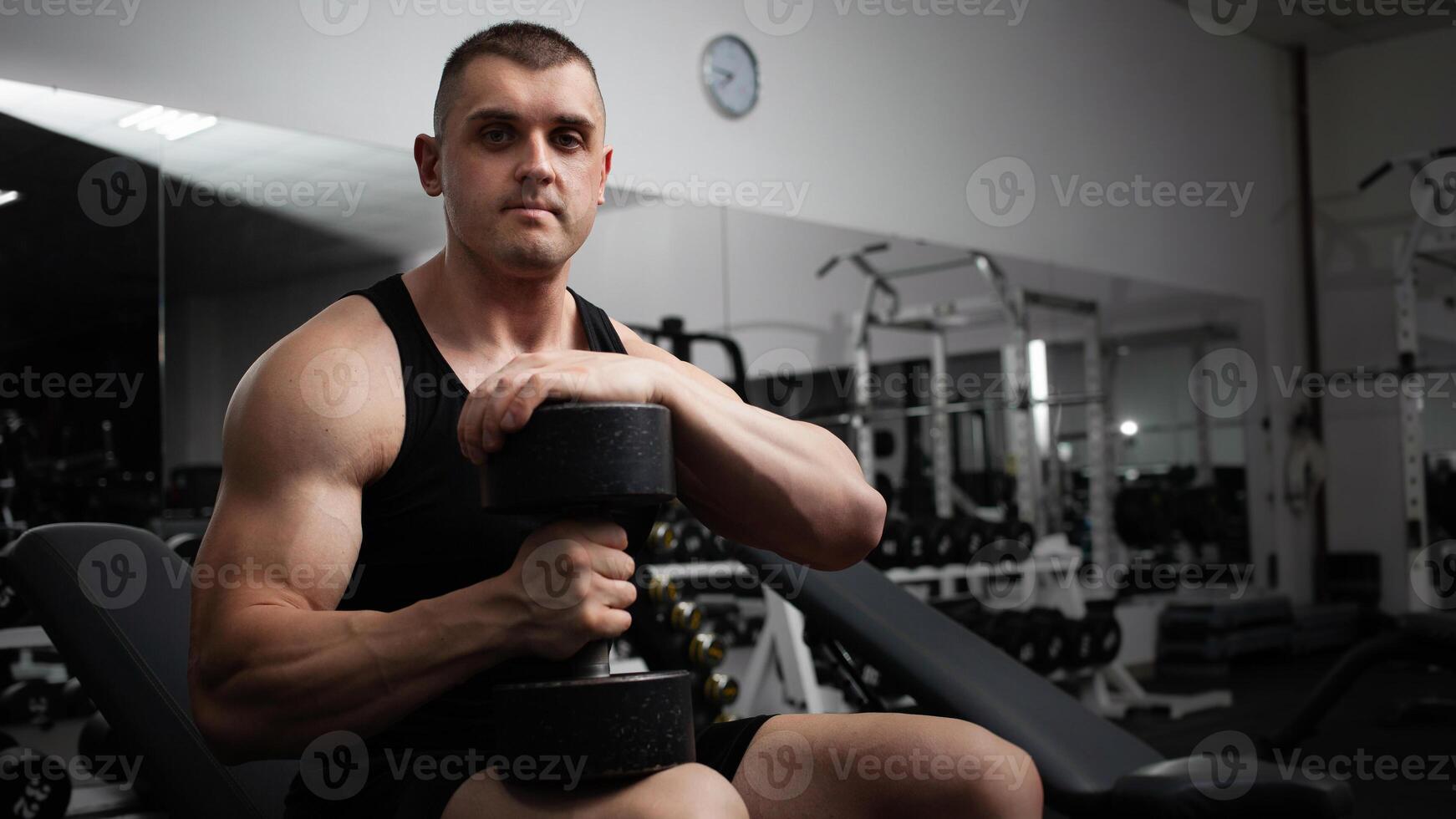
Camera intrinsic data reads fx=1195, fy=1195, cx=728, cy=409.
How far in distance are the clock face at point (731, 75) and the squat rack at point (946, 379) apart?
0.68m

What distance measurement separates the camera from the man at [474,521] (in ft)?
2.80

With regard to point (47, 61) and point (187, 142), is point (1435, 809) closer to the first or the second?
point (187, 142)

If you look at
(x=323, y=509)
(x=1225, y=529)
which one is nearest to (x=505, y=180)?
(x=323, y=509)

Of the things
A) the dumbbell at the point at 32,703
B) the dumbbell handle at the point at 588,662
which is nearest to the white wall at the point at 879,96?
the dumbbell at the point at 32,703

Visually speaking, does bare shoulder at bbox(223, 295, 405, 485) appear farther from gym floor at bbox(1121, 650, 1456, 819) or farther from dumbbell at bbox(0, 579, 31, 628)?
gym floor at bbox(1121, 650, 1456, 819)

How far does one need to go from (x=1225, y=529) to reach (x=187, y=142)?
5.37m

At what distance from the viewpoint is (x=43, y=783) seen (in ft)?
7.08

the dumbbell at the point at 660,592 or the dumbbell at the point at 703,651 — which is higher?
the dumbbell at the point at 660,592

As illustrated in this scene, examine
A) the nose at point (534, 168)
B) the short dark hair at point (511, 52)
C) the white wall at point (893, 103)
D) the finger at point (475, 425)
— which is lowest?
the finger at point (475, 425)

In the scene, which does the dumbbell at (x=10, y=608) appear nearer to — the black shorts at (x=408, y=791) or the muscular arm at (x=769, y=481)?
the black shorts at (x=408, y=791)

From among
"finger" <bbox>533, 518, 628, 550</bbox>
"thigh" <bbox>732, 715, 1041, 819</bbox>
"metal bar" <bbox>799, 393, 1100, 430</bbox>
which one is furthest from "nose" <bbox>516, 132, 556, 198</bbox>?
"metal bar" <bbox>799, 393, 1100, 430</bbox>

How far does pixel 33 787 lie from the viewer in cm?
214

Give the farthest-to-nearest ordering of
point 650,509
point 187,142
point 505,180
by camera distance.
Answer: point 187,142, point 650,509, point 505,180

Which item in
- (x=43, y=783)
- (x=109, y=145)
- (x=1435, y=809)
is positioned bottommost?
(x=1435, y=809)
